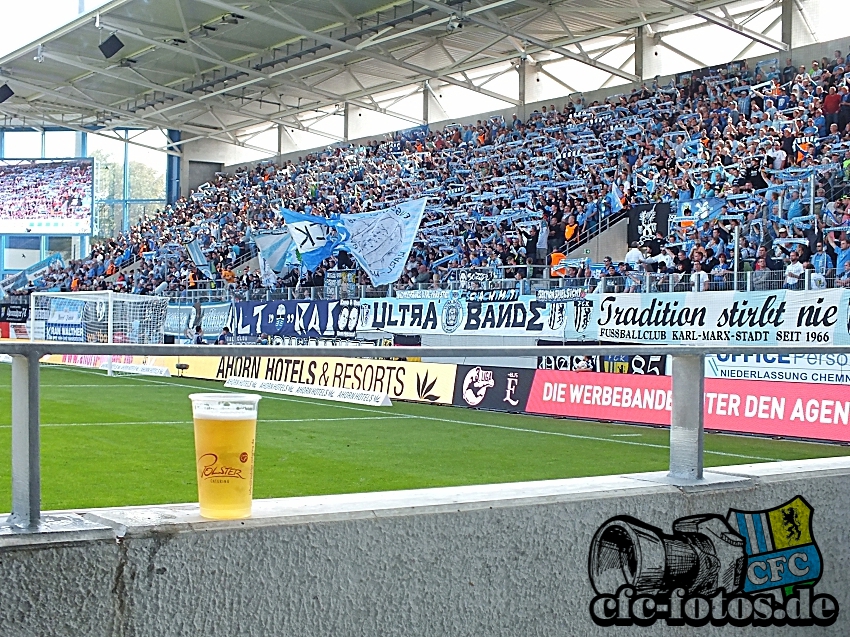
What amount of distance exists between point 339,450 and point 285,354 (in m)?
10.3

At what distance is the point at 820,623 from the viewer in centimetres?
408

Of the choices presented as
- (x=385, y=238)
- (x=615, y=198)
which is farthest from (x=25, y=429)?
(x=615, y=198)

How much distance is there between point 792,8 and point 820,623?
27.0m

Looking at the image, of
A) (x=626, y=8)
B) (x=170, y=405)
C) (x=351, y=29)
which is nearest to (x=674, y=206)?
(x=626, y=8)

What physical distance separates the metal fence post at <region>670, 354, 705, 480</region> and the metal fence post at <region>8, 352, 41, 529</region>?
2213 mm

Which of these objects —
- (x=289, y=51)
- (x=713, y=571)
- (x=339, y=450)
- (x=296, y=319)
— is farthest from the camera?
(x=289, y=51)

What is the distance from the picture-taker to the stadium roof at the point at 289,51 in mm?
30953

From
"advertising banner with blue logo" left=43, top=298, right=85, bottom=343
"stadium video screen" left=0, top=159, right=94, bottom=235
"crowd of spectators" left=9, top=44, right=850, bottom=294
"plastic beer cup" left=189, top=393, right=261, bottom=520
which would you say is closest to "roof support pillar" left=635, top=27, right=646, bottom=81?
"crowd of spectators" left=9, top=44, right=850, bottom=294

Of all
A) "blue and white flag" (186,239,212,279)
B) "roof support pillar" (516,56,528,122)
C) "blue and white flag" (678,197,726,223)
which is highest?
"roof support pillar" (516,56,528,122)

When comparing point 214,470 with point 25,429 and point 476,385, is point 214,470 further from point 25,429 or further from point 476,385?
point 476,385

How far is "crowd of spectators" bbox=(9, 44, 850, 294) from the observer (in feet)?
68.5

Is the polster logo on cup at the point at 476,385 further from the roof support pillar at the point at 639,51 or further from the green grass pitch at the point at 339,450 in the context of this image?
the roof support pillar at the point at 639,51

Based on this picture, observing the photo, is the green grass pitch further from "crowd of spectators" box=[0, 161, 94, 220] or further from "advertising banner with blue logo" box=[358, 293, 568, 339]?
"crowd of spectators" box=[0, 161, 94, 220]

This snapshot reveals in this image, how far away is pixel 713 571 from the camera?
3.79 meters
